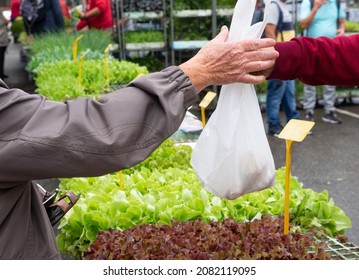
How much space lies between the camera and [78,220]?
2.55 m

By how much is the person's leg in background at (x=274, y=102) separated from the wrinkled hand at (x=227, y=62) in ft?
18.4

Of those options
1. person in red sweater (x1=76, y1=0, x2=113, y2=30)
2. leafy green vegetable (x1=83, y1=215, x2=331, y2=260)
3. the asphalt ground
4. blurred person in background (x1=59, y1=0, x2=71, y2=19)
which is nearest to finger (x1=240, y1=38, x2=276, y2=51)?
leafy green vegetable (x1=83, y1=215, x2=331, y2=260)

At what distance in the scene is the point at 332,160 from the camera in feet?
22.1

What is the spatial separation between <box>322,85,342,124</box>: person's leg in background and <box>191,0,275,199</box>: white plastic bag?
6.50 metres

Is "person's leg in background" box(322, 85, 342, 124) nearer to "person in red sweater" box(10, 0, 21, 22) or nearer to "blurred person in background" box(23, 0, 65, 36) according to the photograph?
"blurred person in background" box(23, 0, 65, 36)

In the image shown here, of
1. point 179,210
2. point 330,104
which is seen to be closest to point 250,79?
point 179,210

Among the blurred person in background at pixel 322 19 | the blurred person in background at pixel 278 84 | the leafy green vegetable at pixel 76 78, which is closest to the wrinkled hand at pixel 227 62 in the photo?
the leafy green vegetable at pixel 76 78

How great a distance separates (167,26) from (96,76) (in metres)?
4.17

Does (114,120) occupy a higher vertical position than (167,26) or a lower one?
higher

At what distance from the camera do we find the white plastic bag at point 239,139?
1.98 meters

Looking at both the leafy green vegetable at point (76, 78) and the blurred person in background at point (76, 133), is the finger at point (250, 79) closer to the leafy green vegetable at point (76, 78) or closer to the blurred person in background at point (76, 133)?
the blurred person in background at point (76, 133)

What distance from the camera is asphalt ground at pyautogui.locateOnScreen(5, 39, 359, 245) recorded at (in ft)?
18.1

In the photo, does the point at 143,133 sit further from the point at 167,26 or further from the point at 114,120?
the point at 167,26
